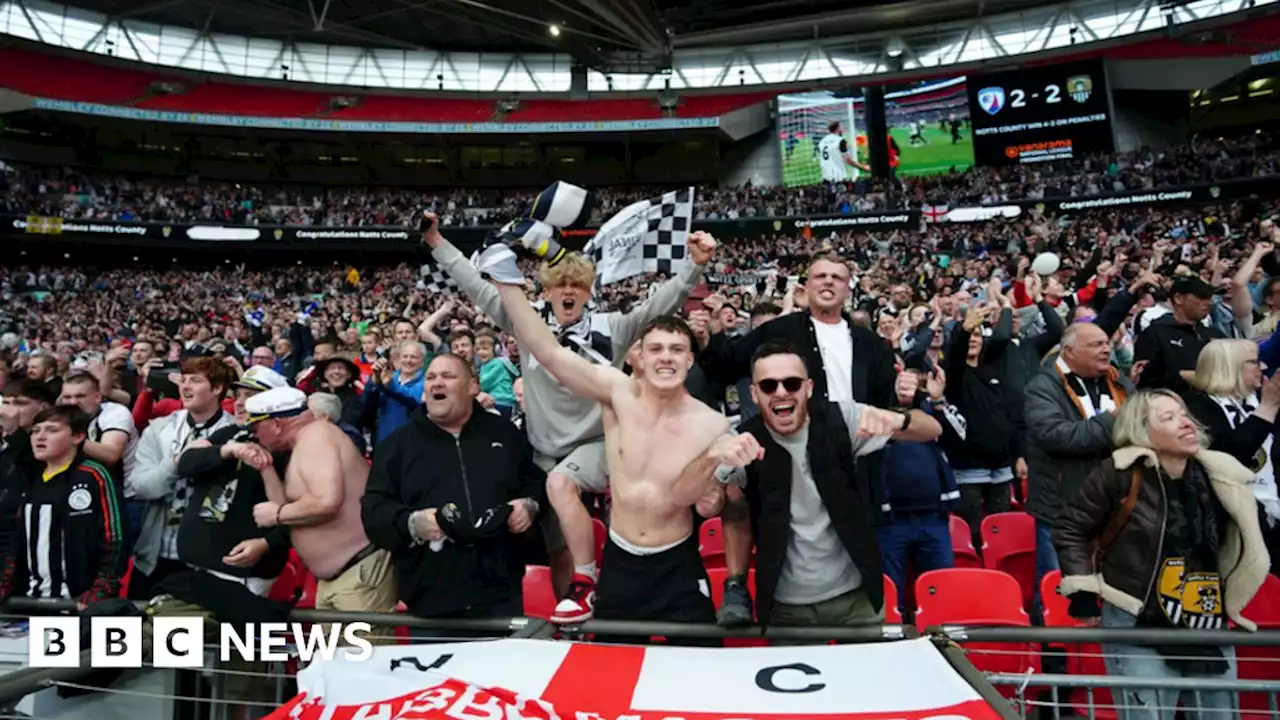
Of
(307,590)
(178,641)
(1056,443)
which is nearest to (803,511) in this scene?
(1056,443)

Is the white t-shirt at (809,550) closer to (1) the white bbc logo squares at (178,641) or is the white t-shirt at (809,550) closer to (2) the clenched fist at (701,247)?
(2) the clenched fist at (701,247)

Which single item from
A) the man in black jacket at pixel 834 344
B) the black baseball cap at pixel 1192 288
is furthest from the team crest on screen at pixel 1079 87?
the man in black jacket at pixel 834 344

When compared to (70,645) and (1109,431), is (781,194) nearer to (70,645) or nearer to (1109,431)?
(1109,431)

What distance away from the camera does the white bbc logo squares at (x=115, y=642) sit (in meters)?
2.36

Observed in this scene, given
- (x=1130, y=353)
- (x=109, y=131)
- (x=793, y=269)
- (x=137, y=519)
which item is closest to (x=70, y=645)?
(x=137, y=519)

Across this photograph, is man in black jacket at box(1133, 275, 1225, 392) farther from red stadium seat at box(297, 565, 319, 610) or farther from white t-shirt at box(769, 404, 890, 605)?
red stadium seat at box(297, 565, 319, 610)

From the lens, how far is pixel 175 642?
2555 mm

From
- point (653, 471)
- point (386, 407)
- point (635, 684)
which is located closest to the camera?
point (635, 684)

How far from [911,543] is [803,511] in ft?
4.82

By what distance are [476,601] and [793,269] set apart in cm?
2057

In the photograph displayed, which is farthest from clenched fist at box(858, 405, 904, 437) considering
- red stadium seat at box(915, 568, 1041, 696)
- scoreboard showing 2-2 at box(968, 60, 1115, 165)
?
scoreboard showing 2-2 at box(968, 60, 1115, 165)

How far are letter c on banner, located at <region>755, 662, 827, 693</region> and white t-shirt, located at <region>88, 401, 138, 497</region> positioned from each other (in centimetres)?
351

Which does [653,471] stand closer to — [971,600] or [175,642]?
[971,600]

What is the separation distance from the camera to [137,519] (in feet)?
13.4
